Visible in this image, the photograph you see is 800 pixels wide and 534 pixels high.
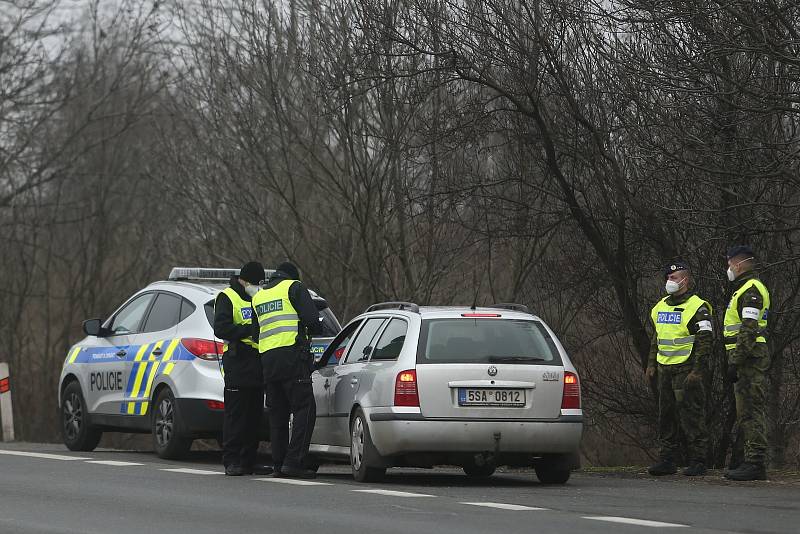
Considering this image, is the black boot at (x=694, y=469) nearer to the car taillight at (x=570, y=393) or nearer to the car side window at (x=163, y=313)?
the car taillight at (x=570, y=393)

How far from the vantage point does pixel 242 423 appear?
13.9 m

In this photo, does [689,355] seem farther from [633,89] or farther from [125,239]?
[125,239]

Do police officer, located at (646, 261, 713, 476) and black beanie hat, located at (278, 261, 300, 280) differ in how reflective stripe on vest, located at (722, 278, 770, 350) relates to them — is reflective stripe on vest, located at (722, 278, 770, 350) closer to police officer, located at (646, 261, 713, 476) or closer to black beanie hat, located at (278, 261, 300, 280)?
police officer, located at (646, 261, 713, 476)

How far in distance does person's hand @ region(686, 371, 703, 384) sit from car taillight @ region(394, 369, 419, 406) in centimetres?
308

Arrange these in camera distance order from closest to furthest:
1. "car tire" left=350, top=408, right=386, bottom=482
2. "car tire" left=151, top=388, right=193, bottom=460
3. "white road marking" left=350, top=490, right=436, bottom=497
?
"white road marking" left=350, top=490, right=436, bottom=497 → "car tire" left=350, top=408, right=386, bottom=482 → "car tire" left=151, top=388, right=193, bottom=460

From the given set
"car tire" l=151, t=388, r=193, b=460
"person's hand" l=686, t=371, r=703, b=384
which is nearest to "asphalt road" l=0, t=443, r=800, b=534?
"car tire" l=151, t=388, r=193, b=460

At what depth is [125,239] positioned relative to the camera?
40188 millimetres

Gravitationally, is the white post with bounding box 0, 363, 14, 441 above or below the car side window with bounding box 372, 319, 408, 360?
below

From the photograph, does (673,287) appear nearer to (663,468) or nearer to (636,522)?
(663,468)

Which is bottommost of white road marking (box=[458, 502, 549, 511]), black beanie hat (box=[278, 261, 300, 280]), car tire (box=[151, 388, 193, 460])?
white road marking (box=[458, 502, 549, 511])

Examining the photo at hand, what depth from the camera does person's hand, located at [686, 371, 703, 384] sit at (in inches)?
564

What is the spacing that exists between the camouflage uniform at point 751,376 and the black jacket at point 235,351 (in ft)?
13.3

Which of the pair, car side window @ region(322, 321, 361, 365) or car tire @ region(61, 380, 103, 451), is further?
car tire @ region(61, 380, 103, 451)

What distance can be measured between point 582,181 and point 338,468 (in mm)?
4321
